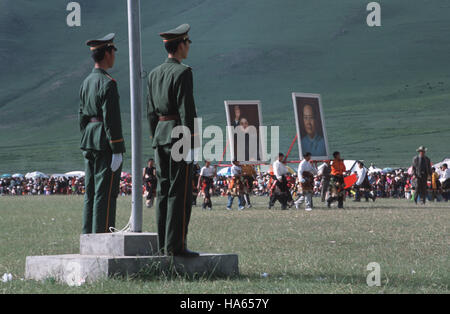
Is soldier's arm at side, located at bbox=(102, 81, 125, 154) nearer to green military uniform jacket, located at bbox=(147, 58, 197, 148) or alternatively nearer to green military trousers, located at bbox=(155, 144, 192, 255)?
green military uniform jacket, located at bbox=(147, 58, 197, 148)

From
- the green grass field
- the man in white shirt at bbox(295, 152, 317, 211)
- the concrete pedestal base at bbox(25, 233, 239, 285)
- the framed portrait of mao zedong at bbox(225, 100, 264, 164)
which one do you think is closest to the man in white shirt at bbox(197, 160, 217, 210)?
the man in white shirt at bbox(295, 152, 317, 211)

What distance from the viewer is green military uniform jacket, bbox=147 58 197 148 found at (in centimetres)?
830

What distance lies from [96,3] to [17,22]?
19.7 metres

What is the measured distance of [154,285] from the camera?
24.4 ft

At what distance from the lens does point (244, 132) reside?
3459cm

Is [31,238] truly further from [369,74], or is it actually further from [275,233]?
[369,74]

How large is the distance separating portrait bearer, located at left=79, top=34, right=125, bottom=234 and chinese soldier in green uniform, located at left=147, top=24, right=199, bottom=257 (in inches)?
46.4

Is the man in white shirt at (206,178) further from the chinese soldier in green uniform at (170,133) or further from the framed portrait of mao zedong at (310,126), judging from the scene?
the chinese soldier in green uniform at (170,133)

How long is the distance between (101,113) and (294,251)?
354 cm

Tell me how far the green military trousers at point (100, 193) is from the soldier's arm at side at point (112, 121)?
11.5 inches

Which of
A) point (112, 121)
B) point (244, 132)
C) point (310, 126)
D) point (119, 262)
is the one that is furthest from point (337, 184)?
point (119, 262)

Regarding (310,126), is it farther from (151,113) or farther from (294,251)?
(151,113)

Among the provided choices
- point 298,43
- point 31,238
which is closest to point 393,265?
point 31,238

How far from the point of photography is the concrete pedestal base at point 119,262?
307 inches
